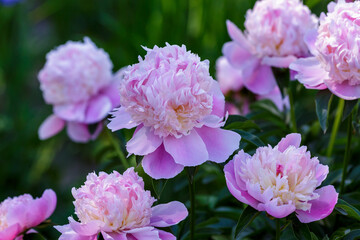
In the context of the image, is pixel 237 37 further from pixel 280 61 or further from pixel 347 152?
pixel 347 152

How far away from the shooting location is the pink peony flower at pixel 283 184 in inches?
23.5

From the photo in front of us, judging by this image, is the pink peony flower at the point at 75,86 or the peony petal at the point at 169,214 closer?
the peony petal at the point at 169,214

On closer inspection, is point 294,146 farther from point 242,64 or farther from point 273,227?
→ point 242,64

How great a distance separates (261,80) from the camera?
0.94 metres

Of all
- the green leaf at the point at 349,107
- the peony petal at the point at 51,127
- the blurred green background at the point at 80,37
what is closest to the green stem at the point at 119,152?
the peony petal at the point at 51,127

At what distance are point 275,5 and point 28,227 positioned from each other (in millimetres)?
499

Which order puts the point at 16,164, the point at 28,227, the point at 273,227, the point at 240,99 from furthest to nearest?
the point at 16,164
the point at 240,99
the point at 273,227
the point at 28,227

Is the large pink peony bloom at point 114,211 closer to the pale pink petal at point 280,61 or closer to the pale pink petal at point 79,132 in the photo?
the pale pink petal at point 280,61

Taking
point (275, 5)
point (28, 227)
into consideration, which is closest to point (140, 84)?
point (28, 227)

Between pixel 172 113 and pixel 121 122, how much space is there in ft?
0.26

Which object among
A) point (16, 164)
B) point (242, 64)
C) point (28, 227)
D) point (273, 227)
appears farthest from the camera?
point (16, 164)

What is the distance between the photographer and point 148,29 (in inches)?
79.7

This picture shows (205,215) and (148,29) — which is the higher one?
(148,29)

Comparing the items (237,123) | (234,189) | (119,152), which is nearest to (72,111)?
(119,152)
